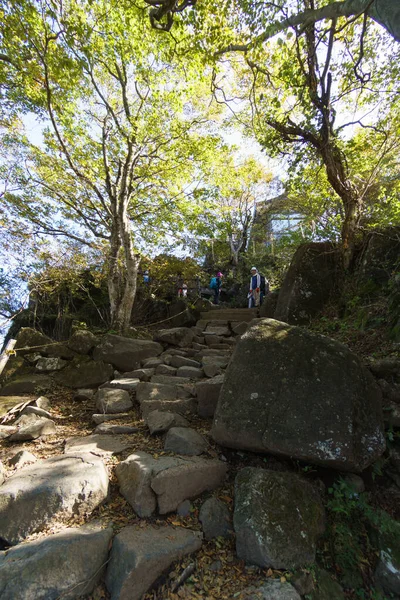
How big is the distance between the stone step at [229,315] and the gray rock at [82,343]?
15.4 feet

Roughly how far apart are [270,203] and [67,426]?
21.0 meters

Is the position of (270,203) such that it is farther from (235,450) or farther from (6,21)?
(235,450)

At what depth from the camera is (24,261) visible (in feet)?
25.5

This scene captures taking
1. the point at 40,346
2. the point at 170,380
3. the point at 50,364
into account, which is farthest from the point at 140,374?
the point at 40,346

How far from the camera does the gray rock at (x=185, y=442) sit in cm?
305

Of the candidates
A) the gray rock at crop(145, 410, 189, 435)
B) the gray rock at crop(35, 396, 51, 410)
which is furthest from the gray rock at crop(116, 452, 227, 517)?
the gray rock at crop(35, 396, 51, 410)

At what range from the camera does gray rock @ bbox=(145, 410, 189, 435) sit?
11.4ft

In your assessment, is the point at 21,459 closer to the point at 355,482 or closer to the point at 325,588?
the point at 325,588

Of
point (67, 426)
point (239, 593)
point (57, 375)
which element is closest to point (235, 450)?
point (239, 593)

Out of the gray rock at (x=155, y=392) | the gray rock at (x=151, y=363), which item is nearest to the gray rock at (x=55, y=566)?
the gray rock at (x=155, y=392)

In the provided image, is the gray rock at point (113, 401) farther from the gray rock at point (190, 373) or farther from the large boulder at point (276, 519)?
the large boulder at point (276, 519)

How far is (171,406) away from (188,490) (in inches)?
56.9

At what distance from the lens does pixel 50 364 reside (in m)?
5.54

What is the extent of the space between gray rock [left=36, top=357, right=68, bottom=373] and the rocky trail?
4.57ft
